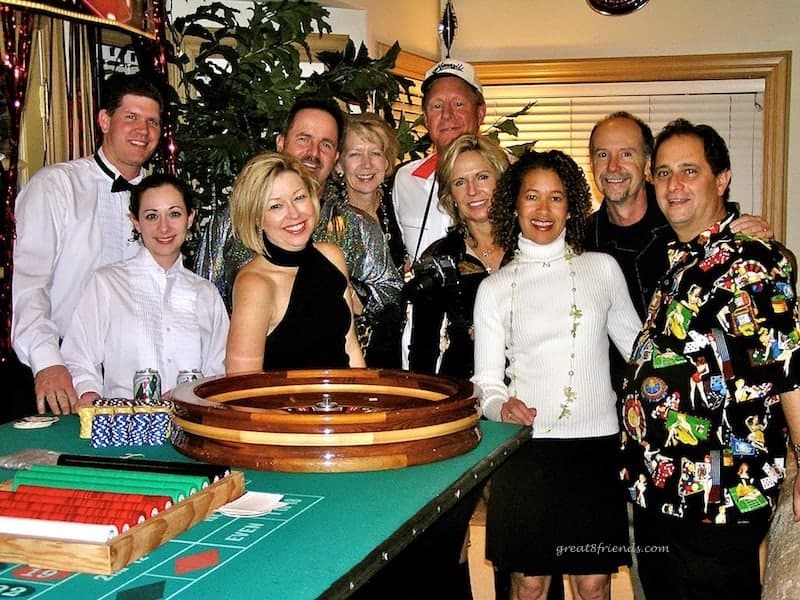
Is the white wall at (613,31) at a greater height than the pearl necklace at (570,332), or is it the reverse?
the white wall at (613,31)

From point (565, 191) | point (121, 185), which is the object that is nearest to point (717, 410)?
point (565, 191)

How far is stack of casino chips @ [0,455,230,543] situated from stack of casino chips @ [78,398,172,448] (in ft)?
0.90

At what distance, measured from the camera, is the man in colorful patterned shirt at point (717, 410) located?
194 centimetres

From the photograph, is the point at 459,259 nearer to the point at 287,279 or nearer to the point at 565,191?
the point at 565,191

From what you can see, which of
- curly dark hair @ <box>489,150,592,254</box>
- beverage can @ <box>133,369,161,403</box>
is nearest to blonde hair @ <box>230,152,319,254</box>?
beverage can @ <box>133,369,161,403</box>

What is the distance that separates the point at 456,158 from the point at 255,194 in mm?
847

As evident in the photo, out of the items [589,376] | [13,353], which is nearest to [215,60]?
[13,353]

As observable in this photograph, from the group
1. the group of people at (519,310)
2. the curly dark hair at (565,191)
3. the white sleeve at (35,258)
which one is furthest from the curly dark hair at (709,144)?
the white sleeve at (35,258)

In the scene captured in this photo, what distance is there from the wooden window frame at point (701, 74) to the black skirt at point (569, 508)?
3.15 metres

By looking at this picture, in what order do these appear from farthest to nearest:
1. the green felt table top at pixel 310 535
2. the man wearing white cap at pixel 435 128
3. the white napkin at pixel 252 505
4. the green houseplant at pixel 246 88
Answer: the green houseplant at pixel 246 88 < the man wearing white cap at pixel 435 128 < the white napkin at pixel 252 505 < the green felt table top at pixel 310 535

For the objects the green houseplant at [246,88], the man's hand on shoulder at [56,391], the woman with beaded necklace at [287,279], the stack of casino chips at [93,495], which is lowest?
the man's hand on shoulder at [56,391]

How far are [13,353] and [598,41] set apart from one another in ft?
13.2

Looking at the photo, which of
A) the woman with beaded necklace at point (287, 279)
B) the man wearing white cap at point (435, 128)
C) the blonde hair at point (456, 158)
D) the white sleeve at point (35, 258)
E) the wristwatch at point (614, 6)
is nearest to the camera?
the woman with beaded necklace at point (287, 279)

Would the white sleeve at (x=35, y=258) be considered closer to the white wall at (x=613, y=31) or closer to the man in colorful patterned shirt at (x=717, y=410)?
the man in colorful patterned shirt at (x=717, y=410)
